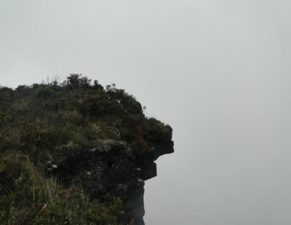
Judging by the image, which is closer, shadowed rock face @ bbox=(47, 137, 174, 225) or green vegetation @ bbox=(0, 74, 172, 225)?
green vegetation @ bbox=(0, 74, 172, 225)

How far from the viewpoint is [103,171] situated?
23.9 ft

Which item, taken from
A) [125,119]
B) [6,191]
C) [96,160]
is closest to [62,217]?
[6,191]

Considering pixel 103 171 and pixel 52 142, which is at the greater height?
pixel 52 142

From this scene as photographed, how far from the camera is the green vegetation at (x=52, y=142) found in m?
3.44

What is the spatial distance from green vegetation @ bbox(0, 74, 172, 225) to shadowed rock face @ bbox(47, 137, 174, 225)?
40 cm

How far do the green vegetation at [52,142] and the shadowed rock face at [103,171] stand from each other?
1.30 ft

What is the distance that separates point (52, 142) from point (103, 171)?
2217 millimetres

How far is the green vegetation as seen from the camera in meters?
3.44

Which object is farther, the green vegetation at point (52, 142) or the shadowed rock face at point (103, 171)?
the shadowed rock face at point (103, 171)

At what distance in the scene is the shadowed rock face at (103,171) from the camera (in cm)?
638

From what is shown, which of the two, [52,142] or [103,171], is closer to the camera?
[52,142]

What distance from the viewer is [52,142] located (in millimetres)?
6648

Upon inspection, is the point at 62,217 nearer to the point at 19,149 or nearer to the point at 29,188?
the point at 29,188

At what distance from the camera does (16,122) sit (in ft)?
24.8
